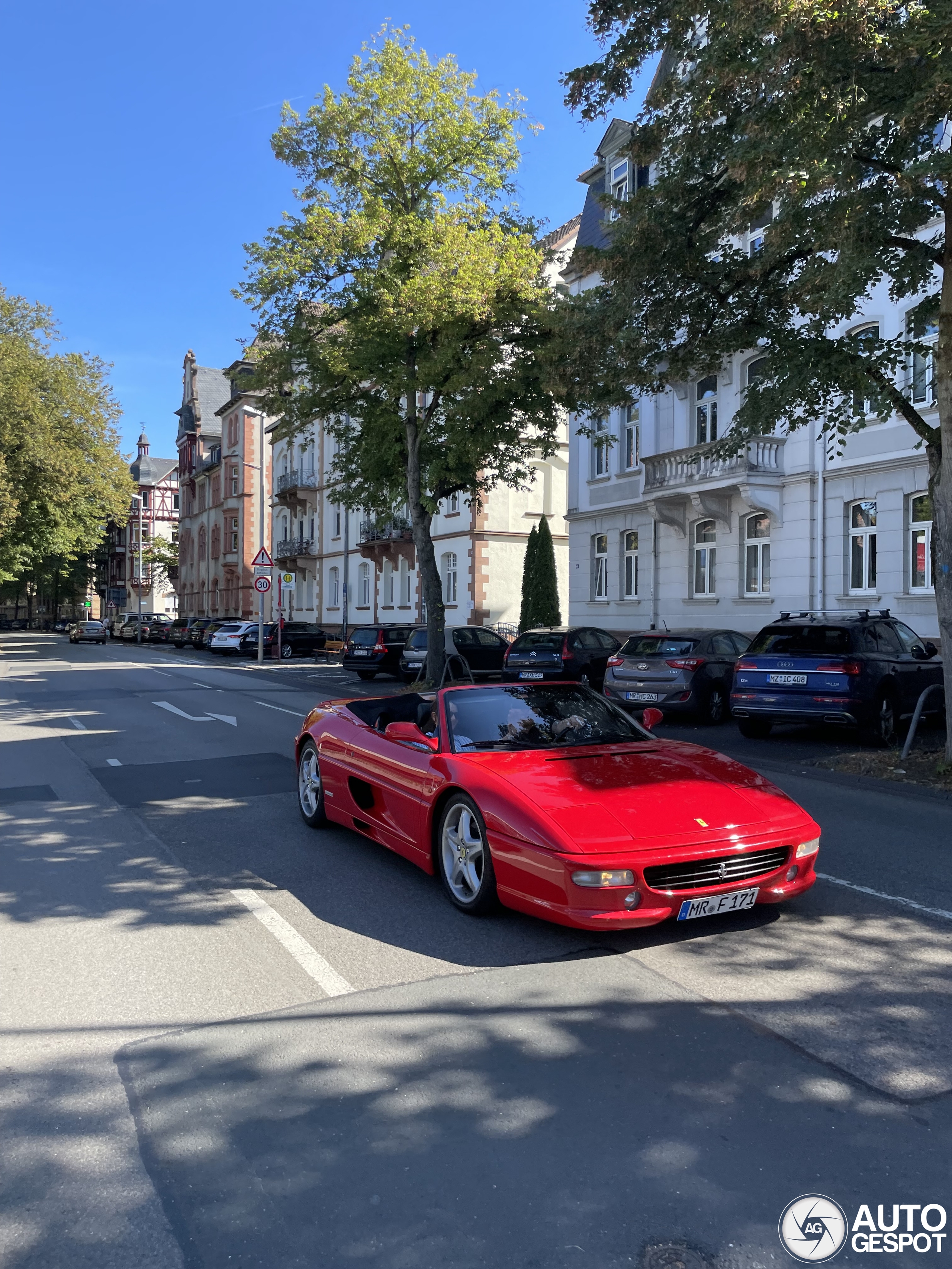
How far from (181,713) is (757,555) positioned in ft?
44.1

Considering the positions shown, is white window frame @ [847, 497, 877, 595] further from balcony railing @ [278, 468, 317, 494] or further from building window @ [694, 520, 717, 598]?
balcony railing @ [278, 468, 317, 494]

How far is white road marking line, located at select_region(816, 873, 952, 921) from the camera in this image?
18.3 ft

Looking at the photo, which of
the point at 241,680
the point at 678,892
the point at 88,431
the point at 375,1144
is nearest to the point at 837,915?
the point at 678,892

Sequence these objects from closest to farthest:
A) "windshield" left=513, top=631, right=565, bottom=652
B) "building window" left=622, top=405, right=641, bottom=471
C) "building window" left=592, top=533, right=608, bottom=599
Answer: "windshield" left=513, top=631, right=565, bottom=652 < "building window" left=622, top=405, right=641, bottom=471 < "building window" left=592, top=533, right=608, bottom=599

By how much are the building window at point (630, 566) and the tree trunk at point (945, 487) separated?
645 inches

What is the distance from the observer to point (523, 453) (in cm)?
2241

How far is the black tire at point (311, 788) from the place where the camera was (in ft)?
24.9

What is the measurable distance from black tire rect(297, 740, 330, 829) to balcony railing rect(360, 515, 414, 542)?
29.3 metres

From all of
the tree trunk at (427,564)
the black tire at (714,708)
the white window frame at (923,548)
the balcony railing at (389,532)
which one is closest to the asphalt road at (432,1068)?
the black tire at (714,708)

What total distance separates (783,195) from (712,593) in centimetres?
1537

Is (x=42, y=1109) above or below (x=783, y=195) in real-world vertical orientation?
below

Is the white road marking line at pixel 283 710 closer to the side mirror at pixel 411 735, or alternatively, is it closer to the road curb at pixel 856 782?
the road curb at pixel 856 782

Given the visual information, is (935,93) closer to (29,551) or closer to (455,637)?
(455,637)

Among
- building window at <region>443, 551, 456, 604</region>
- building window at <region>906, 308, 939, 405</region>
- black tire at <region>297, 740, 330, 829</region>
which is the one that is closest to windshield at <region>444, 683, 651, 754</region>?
black tire at <region>297, 740, 330, 829</region>
